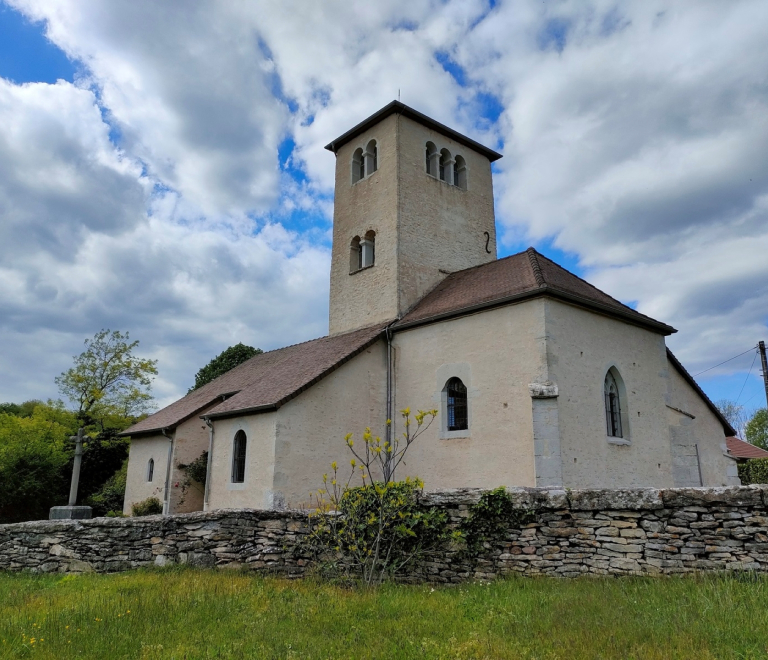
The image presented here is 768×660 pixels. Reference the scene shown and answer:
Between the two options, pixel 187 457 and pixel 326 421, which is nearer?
pixel 326 421

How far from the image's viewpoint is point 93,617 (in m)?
6.35

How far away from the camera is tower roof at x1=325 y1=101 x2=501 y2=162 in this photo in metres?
20.3

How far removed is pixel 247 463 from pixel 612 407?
9.45m

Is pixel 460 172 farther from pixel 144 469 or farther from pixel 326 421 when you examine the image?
pixel 144 469

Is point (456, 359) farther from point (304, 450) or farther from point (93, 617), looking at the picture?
point (93, 617)

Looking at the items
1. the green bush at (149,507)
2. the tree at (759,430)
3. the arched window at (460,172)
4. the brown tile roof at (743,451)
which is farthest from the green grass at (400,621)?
the tree at (759,430)

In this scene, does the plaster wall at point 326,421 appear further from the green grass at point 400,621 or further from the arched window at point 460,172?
the arched window at point 460,172

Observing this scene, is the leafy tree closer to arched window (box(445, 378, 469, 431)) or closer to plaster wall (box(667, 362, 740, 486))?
arched window (box(445, 378, 469, 431))

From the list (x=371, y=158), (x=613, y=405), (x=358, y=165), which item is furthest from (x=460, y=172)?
(x=613, y=405)

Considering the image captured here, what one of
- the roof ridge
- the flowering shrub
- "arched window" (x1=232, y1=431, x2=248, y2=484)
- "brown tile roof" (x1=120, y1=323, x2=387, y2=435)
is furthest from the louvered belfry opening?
"arched window" (x1=232, y1=431, x2=248, y2=484)

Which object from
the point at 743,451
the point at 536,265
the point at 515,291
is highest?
the point at 536,265

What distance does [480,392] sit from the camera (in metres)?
14.4

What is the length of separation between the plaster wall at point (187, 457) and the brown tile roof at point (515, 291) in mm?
8414

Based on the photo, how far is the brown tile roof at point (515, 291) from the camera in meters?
14.1
